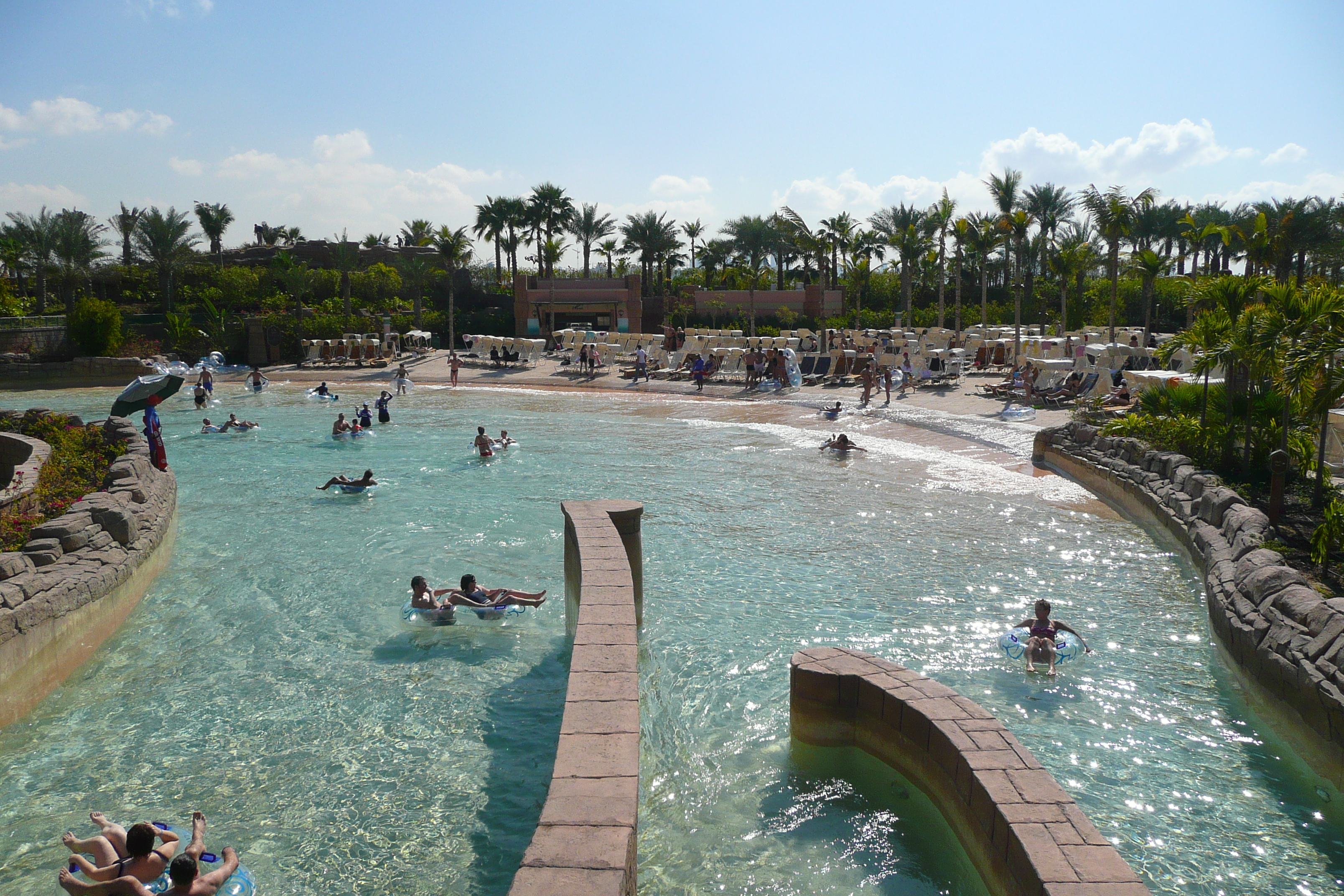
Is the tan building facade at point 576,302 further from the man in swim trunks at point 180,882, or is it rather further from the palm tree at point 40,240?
the man in swim trunks at point 180,882

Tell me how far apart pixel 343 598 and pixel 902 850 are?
6.96m

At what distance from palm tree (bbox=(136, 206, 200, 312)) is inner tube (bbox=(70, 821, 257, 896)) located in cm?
4708

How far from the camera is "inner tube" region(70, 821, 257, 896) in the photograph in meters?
4.73

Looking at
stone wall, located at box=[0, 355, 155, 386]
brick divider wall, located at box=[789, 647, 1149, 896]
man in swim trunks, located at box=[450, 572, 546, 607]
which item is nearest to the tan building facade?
stone wall, located at box=[0, 355, 155, 386]

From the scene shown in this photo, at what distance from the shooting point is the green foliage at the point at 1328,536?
7.87 meters

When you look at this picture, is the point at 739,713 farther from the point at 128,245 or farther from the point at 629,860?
the point at 128,245

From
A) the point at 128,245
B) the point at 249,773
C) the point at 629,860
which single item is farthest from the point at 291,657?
the point at 128,245

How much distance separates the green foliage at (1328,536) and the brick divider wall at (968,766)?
4792mm

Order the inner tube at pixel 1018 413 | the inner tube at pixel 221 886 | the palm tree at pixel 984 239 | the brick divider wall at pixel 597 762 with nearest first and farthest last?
the brick divider wall at pixel 597 762
the inner tube at pixel 221 886
the inner tube at pixel 1018 413
the palm tree at pixel 984 239

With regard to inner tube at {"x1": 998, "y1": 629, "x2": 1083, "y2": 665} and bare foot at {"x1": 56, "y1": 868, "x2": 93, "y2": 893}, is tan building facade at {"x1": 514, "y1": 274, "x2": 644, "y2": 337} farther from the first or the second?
bare foot at {"x1": 56, "y1": 868, "x2": 93, "y2": 893}

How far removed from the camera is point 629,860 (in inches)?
137

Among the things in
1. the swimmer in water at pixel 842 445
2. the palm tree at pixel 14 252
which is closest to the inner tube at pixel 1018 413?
the swimmer in water at pixel 842 445

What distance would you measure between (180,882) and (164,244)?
50.3 m

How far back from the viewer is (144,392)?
47.5 ft
